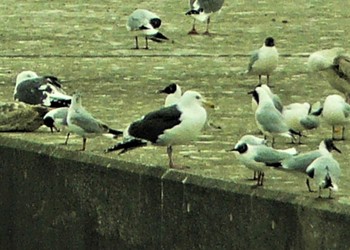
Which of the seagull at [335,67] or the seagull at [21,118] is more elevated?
the seagull at [335,67]

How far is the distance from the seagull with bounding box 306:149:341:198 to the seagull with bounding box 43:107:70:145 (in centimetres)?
264

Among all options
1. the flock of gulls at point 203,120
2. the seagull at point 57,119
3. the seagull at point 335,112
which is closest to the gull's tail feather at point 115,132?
the flock of gulls at point 203,120

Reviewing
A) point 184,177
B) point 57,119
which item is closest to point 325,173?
point 184,177

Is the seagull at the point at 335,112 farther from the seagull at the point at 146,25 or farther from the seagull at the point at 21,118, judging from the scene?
the seagull at the point at 146,25

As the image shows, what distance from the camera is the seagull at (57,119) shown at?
11.4 m

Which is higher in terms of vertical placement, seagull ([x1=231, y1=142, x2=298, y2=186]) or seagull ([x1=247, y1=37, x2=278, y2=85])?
seagull ([x1=247, y1=37, x2=278, y2=85])

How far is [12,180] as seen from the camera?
11641 mm

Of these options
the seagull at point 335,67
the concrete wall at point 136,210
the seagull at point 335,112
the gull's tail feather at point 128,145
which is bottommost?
the concrete wall at point 136,210

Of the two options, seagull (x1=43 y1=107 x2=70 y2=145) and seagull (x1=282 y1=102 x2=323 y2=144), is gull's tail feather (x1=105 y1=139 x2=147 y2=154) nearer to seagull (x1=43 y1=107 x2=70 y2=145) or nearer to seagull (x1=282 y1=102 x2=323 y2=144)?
seagull (x1=43 y1=107 x2=70 y2=145)

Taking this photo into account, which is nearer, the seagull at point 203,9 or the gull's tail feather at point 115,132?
the gull's tail feather at point 115,132

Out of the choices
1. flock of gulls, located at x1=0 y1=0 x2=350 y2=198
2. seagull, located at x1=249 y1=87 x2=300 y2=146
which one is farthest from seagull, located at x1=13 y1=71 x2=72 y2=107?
seagull, located at x1=249 y1=87 x2=300 y2=146

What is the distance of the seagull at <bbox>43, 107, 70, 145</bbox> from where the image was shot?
1141 cm

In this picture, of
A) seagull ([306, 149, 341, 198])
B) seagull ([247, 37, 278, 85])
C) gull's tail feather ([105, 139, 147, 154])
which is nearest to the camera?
seagull ([306, 149, 341, 198])

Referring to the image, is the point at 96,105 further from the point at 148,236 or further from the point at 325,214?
the point at 325,214
